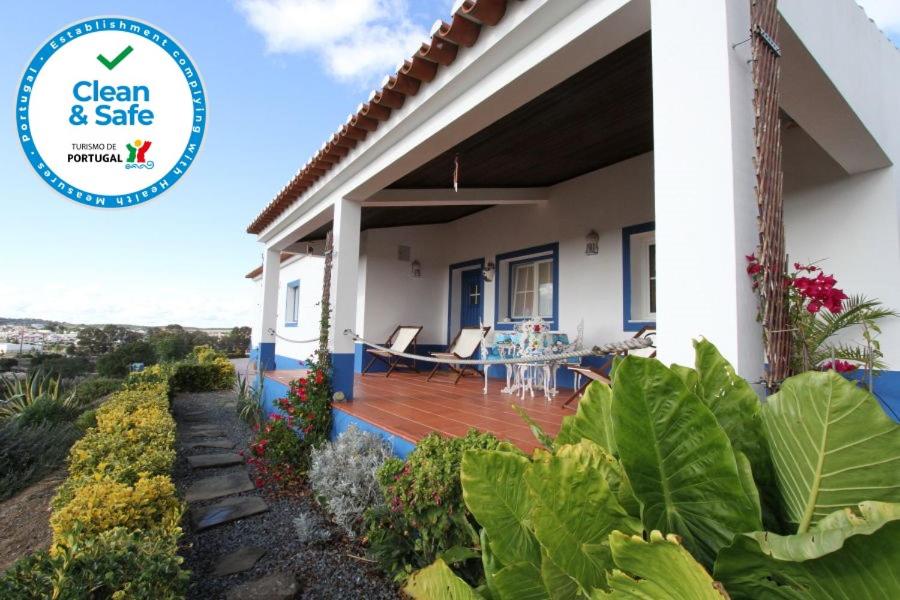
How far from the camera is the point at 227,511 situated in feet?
11.4

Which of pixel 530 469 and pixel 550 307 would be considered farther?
pixel 550 307

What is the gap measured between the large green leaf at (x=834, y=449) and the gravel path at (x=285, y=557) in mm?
2350

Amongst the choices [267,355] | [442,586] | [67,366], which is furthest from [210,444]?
[67,366]

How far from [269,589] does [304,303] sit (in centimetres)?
889

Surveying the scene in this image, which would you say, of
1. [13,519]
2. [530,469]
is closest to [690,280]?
[530,469]

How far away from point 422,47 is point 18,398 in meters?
7.28

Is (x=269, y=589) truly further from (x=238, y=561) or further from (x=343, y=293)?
(x=343, y=293)

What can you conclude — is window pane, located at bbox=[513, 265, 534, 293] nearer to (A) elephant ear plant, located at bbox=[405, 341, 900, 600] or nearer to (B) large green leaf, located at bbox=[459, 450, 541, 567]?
(A) elephant ear plant, located at bbox=[405, 341, 900, 600]

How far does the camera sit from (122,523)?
2.29 m

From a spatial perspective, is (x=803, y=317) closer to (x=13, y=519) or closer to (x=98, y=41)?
(x=13, y=519)

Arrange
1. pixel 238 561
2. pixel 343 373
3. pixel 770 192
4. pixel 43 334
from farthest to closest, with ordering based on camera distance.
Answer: pixel 43 334 → pixel 343 373 → pixel 238 561 → pixel 770 192

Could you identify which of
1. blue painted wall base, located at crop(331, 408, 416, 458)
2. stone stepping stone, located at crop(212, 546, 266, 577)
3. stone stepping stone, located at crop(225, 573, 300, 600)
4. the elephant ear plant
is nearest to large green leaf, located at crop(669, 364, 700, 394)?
the elephant ear plant

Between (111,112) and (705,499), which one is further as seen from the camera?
(111,112)

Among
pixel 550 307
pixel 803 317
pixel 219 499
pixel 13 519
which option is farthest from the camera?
pixel 550 307
